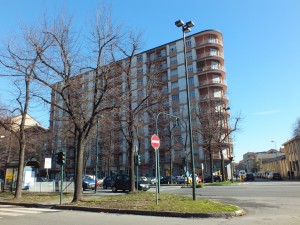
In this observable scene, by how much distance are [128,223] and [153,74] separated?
1574cm

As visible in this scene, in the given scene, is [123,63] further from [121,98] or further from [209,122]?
[209,122]

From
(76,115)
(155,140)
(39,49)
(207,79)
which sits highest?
(207,79)

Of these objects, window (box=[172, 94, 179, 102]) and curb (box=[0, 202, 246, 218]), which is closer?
curb (box=[0, 202, 246, 218])

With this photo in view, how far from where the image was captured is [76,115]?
1847cm

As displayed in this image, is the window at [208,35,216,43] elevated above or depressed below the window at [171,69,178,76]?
above

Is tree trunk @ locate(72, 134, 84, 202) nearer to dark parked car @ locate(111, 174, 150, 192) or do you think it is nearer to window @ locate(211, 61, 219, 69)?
dark parked car @ locate(111, 174, 150, 192)

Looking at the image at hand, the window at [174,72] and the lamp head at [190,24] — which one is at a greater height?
the window at [174,72]

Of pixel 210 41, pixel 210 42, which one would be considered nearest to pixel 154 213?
pixel 210 42

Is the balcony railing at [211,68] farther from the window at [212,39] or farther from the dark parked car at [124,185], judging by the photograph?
the dark parked car at [124,185]

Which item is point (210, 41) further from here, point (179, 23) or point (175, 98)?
point (179, 23)

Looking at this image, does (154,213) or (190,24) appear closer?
(154,213)

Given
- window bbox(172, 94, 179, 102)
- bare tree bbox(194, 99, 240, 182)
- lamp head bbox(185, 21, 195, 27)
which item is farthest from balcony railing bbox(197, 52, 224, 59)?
lamp head bbox(185, 21, 195, 27)

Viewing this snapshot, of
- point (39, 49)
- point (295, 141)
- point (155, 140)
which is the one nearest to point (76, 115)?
point (39, 49)

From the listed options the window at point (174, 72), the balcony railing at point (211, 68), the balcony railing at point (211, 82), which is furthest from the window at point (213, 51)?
the window at point (174, 72)
